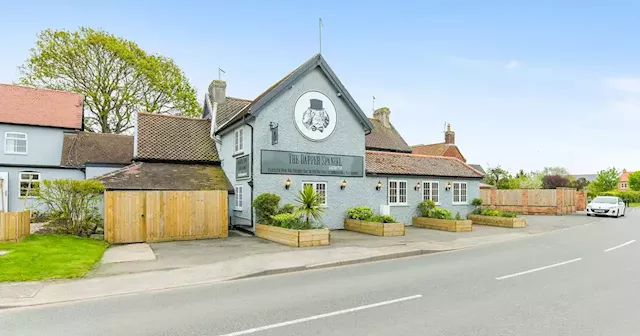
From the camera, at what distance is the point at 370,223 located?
17.3 m

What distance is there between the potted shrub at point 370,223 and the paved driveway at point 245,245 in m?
0.55

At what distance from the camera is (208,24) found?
17.0 m

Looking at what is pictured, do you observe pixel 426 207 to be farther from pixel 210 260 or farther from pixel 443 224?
pixel 210 260

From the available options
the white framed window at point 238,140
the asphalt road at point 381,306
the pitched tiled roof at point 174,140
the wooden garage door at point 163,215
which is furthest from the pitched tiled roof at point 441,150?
the asphalt road at point 381,306

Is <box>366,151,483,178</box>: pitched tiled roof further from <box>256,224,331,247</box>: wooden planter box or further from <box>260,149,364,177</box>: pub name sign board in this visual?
<box>256,224,331,247</box>: wooden planter box

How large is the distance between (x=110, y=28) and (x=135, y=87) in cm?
554

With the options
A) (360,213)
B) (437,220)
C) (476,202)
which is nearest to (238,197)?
(360,213)

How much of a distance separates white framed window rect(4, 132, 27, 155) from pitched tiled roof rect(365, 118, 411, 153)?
24674mm

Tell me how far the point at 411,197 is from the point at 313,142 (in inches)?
301

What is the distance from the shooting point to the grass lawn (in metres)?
8.68

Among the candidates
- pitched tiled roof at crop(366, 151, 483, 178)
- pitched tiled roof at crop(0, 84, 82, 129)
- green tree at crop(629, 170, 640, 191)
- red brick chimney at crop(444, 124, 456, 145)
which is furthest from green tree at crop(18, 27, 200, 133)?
green tree at crop(629, 170, 640, 191)

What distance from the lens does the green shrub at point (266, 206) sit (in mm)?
16281

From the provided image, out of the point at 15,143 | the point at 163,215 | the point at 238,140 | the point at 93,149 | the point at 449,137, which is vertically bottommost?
the point at 163,215

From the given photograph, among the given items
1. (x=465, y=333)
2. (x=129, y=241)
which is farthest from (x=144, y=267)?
(x=465, y=333)
